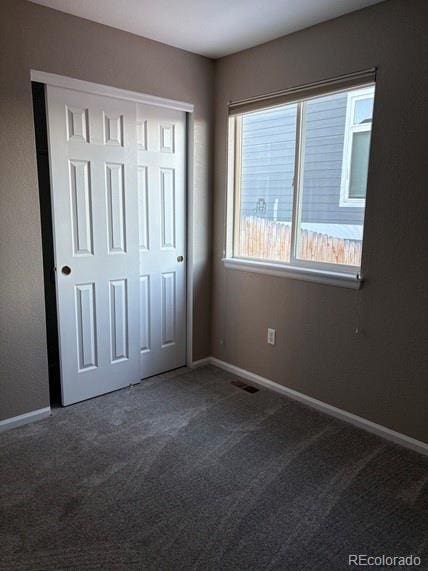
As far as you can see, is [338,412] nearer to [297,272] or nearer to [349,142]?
[297,272]

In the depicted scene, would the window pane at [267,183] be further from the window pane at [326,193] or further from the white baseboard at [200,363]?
the white baseboard at [200,363]

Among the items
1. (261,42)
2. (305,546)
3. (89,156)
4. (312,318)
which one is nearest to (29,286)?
(89,156)

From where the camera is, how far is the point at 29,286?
2.60 m

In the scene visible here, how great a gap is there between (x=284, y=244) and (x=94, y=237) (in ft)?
4.44

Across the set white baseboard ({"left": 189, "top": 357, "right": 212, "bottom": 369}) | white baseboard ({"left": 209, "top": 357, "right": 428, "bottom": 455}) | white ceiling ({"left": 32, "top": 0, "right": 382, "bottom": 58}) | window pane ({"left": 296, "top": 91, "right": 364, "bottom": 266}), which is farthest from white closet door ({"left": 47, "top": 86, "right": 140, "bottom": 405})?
window pane ({"left": 296, "top": 91, "right": 364, "bottom": 266})

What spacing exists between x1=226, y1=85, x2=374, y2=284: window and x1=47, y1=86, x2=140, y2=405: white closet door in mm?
874

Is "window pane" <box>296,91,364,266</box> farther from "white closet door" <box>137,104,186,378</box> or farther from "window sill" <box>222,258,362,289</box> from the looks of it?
"white closet door" <box>137,104,186,378</box>

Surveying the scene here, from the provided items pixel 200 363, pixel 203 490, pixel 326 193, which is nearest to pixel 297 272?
pixel 326 193

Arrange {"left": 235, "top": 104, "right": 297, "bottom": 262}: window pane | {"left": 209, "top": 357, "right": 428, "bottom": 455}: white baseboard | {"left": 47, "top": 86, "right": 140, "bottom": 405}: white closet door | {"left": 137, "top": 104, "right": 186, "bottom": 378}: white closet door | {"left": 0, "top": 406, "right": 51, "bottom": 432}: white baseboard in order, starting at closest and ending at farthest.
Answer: {"left": 209, "top": 357, "right": 428, "bottom": 455}: white baseboard → {"left": 0, "top": 406, "right": 51, "bottom": 432}: white baseboard → {"left": 47, "top": 86, "right": 140, "bottom": 405}: white closet door → {"left": 235, "top": 104, "right": 297, "bottom": 262}: window pane → {"left": 137, "top": 104, "right": 186, "bottom": 378}: white closet door

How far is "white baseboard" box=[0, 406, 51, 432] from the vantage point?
2.60 m

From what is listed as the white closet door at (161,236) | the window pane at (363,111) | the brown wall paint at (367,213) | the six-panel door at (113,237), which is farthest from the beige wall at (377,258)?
the six-panel door at (113,237)

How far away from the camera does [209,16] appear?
2.54m

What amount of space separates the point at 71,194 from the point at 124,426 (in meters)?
1.53

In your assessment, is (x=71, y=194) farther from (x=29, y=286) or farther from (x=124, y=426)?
(x=124, y=426)
